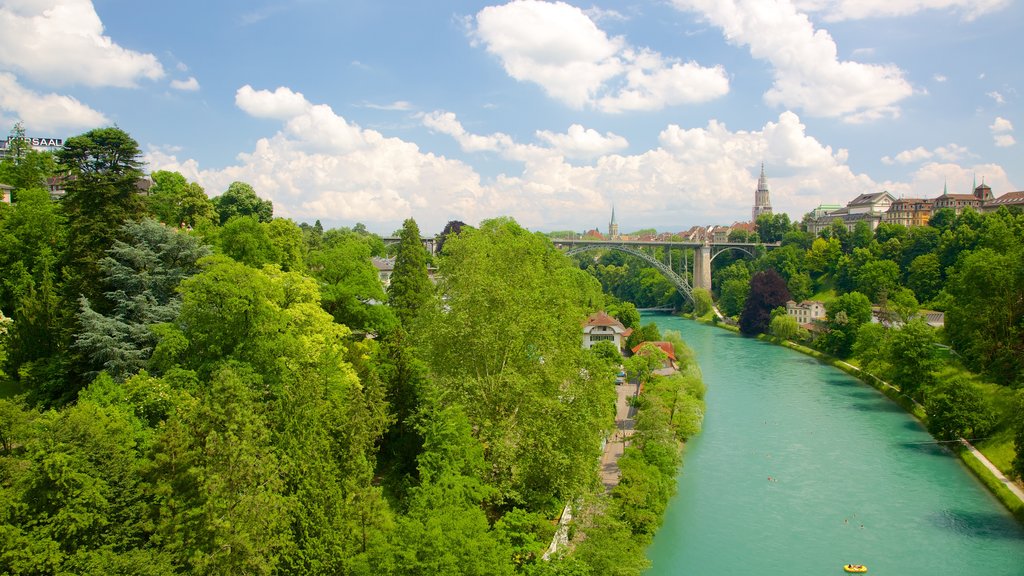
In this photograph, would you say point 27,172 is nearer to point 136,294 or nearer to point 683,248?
point 136,294

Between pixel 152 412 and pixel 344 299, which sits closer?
pixel 152 412

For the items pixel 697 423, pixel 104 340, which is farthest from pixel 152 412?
pixel 697 423

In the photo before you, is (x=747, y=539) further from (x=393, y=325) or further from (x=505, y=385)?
(x=393, y=325)

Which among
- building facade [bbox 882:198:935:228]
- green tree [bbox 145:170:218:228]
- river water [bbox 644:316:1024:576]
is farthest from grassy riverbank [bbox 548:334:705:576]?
building facade [bbox 882:198:935:228]

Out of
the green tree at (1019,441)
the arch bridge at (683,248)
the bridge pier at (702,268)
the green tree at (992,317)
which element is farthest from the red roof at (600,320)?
the bridge pier at (702,268)

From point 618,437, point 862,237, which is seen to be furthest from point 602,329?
point 862,237

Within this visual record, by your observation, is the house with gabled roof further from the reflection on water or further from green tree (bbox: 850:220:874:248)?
green tree (bbox: 850:220:874:248)

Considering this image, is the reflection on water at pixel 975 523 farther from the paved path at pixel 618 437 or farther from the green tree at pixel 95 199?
the green tree at pixel 95 199

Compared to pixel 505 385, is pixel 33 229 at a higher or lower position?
higher
